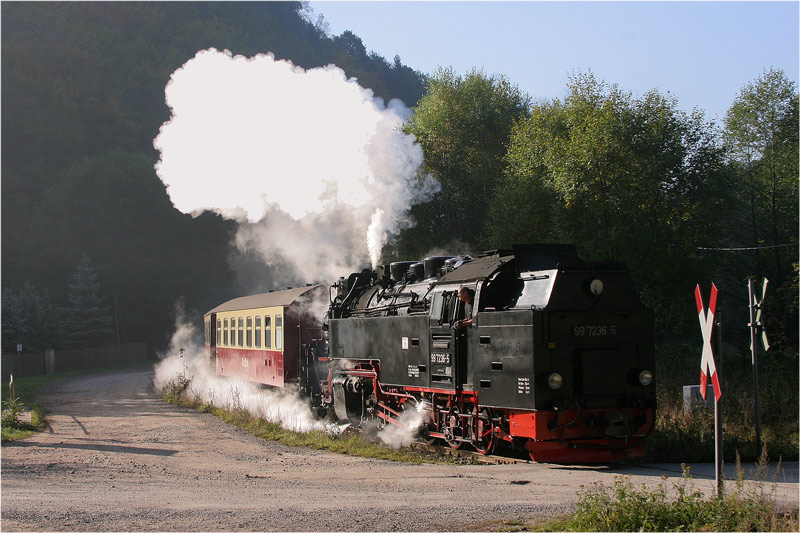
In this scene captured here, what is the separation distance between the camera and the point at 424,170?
3291 centimetres

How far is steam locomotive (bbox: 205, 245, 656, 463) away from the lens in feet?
33.2

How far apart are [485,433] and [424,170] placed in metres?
22.5

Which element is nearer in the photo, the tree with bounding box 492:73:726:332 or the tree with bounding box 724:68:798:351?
the tree with bounding box 492:73:726:332

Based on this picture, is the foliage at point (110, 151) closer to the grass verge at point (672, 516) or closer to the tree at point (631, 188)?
the tree at point (631, 188)

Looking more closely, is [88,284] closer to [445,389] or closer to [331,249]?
[331,249]

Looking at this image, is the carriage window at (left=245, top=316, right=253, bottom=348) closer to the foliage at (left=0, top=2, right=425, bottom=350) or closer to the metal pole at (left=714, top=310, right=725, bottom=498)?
the metal pole at (left=714, top=310, right=725, bottom=498)

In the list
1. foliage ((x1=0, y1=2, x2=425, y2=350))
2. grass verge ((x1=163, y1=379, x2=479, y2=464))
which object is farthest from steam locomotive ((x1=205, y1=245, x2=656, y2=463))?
foliage ((x1=0, y1=2, x2=425, y2=350))

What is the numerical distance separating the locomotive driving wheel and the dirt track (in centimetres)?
43

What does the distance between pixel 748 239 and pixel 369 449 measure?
63.4ft

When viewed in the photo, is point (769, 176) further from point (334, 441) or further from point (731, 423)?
point (334, 441)

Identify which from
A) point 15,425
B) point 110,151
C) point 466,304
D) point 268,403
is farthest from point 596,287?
point 110,151

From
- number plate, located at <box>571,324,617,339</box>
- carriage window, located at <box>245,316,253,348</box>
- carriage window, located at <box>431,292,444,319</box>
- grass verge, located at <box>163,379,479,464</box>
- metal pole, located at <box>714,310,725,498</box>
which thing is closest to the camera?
metal pole, located at <box>714,310,725,498</box>

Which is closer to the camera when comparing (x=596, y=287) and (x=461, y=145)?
(x=596, y=287)

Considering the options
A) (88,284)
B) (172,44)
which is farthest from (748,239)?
(172,44)
